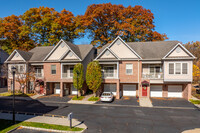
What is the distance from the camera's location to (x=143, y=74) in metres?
25.7

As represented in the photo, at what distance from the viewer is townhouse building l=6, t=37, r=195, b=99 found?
76.4ft

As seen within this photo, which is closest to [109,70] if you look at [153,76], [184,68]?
[153,76]

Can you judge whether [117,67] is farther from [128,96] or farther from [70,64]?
[70,64]

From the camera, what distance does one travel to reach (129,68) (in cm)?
2578

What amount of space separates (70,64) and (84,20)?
757 inches

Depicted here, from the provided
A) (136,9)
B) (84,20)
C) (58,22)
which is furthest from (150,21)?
(58,22)

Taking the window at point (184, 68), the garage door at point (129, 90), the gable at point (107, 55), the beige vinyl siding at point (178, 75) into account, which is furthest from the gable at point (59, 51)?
the window at point (184, 68)

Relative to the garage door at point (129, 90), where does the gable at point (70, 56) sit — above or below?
above

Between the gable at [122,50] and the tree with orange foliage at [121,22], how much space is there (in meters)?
12.8

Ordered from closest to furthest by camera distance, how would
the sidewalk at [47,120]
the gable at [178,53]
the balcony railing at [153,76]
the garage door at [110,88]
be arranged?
the sidewalk at [47,120], the gable at [178,53], the balcony railing at [153,76], the garage door at [110,88]

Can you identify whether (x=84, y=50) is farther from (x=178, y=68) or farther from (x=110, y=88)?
(x=178, y=68)

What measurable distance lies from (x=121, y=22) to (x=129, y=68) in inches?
792

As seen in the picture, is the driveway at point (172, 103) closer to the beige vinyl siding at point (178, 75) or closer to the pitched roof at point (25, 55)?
the beige vinyl siding at point (178, 75)

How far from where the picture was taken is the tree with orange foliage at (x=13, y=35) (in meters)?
39.2
